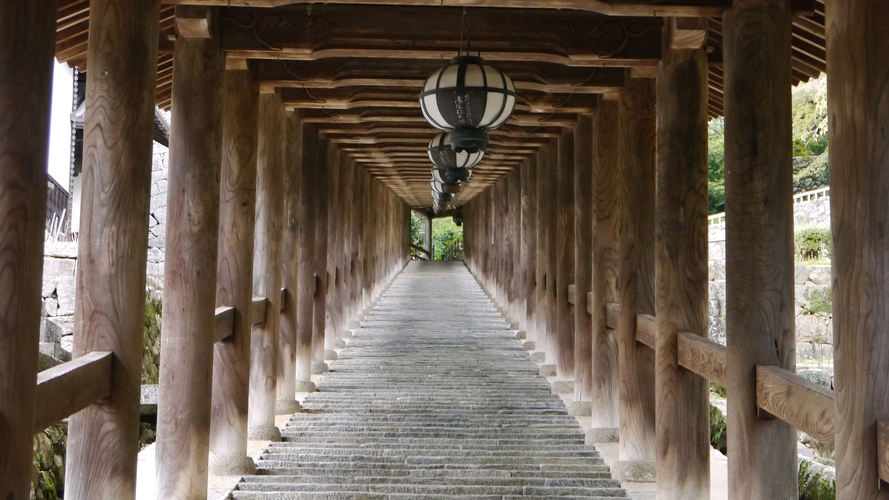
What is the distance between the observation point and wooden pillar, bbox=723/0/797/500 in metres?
3.91

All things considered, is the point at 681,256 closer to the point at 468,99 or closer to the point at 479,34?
the point at 468,99

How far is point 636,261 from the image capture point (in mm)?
6406

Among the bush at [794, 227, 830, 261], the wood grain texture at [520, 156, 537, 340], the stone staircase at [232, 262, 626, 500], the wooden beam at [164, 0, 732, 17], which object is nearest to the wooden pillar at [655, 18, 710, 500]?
the wooden beam at [164, 0, 732, 17]

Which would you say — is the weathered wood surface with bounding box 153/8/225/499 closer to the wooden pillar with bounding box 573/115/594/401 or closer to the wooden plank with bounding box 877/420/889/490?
the wooden plank with bounding box 877/420/889/490

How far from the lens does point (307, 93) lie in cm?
763

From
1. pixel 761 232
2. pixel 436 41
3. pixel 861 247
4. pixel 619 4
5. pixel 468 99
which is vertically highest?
pixel 436 41

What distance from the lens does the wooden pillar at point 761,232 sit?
3.91 metres

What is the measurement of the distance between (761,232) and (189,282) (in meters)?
3.30

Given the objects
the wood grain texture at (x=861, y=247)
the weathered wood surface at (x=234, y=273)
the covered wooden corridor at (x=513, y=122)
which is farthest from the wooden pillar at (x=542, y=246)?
the wood grain texture at (x=861, y=247)

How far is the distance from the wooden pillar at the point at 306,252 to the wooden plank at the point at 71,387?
5527 millimetres

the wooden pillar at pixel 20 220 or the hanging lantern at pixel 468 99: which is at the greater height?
the hanging lantern at pixel 468 99

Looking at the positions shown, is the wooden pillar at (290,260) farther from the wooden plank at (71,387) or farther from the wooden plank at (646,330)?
the wooden plank at (71,387)

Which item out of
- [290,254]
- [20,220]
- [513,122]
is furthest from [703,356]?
[513,122]

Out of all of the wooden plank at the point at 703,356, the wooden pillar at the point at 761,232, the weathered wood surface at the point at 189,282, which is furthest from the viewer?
the weathered wood surface at the point at 189,282
